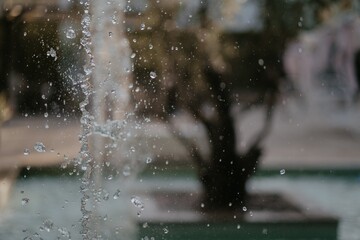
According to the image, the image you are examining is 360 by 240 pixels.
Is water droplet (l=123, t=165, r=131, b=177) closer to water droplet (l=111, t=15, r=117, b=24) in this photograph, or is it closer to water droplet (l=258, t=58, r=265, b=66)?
water droplet (l=111, t=15, r=117, b=24)

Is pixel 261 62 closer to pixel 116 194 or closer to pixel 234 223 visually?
pixel 116 194

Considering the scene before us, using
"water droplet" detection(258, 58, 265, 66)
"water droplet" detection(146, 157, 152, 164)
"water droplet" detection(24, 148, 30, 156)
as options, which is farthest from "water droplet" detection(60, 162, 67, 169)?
"water droplet" detection(258, 58, 265, 66)

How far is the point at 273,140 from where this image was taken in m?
8.26

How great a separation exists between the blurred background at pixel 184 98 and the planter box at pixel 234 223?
0.49 ft

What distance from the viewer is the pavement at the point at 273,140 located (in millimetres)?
6969

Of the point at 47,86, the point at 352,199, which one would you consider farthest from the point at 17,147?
the point at 352,199

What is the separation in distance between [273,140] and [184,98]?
296 cm

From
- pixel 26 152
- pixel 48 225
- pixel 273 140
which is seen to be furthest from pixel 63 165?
pixel 48 225

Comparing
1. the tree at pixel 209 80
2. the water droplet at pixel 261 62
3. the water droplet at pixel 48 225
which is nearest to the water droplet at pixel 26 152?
the tree at pixel 209 80

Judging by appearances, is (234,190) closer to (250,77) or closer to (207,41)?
(207,41)

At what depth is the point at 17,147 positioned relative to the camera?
7.43 m

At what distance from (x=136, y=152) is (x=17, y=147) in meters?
2.15

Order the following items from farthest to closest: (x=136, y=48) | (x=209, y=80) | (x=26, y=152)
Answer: (x=26, y=152) < (x=136, y=48) < (x=209, y=80)

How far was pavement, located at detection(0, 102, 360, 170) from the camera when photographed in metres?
6.97
